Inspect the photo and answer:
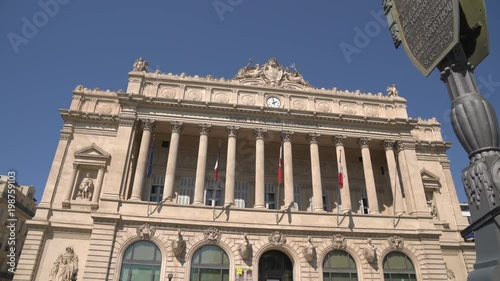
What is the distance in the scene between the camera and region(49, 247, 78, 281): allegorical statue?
20859 millimetres

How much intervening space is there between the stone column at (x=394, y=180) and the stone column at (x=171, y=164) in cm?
1527

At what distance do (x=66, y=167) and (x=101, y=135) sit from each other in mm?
3280

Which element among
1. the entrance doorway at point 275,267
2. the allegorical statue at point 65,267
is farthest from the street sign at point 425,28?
the allegorical statue at point 65,267

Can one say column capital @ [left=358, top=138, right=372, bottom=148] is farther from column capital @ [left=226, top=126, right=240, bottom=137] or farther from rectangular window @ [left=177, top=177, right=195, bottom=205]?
rectangular window @ [left=177, top=177, right=195, bottom=205]

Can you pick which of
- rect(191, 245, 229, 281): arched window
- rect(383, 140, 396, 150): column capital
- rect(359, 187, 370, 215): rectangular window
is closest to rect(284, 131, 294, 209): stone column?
rect(191, 245, 229, 281): arched window

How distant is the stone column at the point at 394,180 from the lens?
82.5 ft

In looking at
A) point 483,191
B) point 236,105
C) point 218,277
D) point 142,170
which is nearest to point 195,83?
point 236,105

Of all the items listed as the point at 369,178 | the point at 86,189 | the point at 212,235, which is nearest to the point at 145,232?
the point at 212,235

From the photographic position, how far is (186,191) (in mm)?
25797

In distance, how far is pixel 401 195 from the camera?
25719mm

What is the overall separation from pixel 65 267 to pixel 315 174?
16643 mm

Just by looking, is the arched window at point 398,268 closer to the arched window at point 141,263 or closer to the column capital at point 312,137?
the column capital at point 312,137

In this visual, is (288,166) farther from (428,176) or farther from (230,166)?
(428,176)

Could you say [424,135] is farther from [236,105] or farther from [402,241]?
[236,105]
